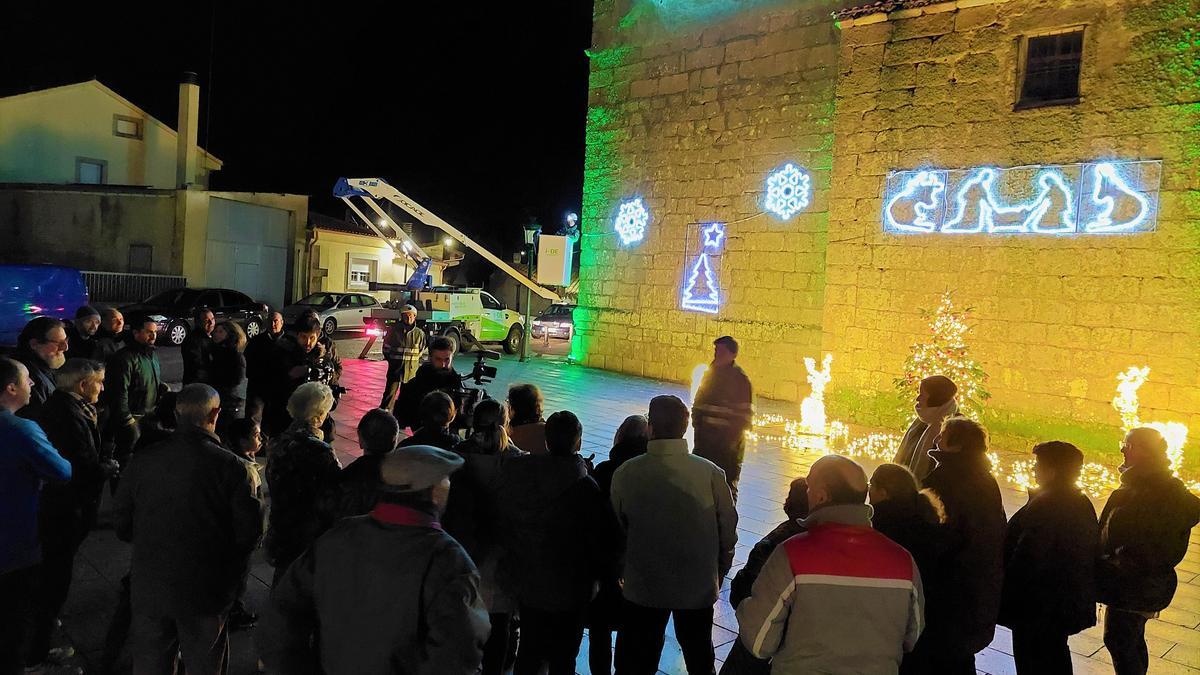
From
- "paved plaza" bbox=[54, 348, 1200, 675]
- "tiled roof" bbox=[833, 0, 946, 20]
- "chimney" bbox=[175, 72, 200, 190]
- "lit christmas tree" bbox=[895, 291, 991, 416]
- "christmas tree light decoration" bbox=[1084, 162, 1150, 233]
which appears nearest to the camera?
"paved plaza" bbox=[54, 348, 1200, 675]

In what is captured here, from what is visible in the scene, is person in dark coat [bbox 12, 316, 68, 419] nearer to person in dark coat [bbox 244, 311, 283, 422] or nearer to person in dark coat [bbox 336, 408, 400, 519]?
person in dark coat [bbox 244, 311, 283, 422]

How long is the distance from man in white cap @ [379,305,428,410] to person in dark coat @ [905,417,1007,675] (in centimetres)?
649

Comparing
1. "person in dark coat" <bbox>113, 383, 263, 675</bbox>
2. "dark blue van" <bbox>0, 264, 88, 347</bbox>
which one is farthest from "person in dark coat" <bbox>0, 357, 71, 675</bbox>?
"dark blue van" <bbox>0, 264, 88, 347</bbox>

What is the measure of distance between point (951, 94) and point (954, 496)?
857cm

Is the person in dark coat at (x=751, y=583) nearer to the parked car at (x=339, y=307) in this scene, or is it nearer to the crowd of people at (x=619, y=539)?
the crowd of people at (x=619, y=539)

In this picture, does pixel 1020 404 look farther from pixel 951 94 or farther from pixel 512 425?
pixel 512 425

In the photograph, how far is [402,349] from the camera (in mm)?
8664

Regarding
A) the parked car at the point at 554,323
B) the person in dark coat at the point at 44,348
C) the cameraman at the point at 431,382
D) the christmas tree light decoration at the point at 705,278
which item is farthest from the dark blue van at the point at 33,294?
the parked car at the point at 554,323

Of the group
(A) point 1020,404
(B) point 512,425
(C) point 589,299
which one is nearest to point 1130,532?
(B) point 512,425

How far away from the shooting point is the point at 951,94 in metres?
10.2

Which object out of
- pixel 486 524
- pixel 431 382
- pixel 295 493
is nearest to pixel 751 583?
pixel 486 524

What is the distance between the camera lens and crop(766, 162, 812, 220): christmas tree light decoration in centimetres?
1267

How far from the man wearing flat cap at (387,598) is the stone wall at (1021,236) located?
9.20m

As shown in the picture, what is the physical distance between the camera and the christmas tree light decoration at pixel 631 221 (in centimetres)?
1530
